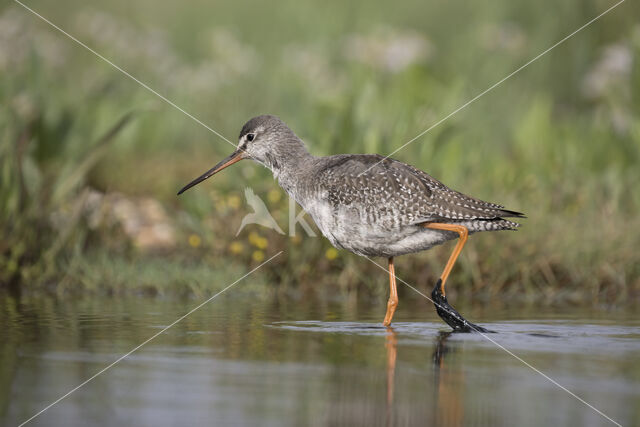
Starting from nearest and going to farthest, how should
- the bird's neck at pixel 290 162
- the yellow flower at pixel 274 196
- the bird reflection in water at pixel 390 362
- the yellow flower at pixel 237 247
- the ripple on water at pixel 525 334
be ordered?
the bird reflection in water at pixel 390 362
the ripple on water at pixel 525 334
the bird's neck at pixel 290 162
the yellow flower at pixel 237 247
the yellow flower at pixel 274 196

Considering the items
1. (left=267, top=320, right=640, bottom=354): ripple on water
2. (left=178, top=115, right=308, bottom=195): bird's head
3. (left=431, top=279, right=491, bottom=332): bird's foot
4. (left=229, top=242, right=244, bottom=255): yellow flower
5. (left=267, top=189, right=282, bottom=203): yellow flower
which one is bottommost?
(left=267, top=320, right=640, bottom=354): ripple on water

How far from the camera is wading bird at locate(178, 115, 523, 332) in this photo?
7.45 metres

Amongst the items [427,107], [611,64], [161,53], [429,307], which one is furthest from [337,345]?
[161,53]

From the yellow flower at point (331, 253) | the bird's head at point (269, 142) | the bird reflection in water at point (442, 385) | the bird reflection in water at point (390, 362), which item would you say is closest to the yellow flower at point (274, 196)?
the yellow flower at point (331, 253)

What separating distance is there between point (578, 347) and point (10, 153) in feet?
19.2

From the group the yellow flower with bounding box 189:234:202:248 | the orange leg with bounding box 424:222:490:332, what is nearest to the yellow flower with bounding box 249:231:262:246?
the yellow flower with bounding box 189:234:202:248

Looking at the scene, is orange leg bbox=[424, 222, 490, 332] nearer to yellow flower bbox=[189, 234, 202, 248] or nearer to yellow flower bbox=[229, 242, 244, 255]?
yellow flower bbox=[229, 242, 244, 255]

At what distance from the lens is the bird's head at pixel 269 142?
28.1ft

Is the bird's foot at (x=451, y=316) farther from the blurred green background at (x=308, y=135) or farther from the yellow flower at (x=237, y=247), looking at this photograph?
the yellow flower at (x=237, y=247)

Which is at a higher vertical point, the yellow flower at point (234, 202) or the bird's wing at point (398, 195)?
the yellow flower at point (234, 202)

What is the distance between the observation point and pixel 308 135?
10422mm

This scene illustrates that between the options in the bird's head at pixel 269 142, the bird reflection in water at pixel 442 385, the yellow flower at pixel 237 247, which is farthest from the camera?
the yellow flower at pixel 237 247

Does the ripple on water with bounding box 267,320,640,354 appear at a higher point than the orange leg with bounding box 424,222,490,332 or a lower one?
lower

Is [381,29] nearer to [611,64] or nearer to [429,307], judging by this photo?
[611,64]
